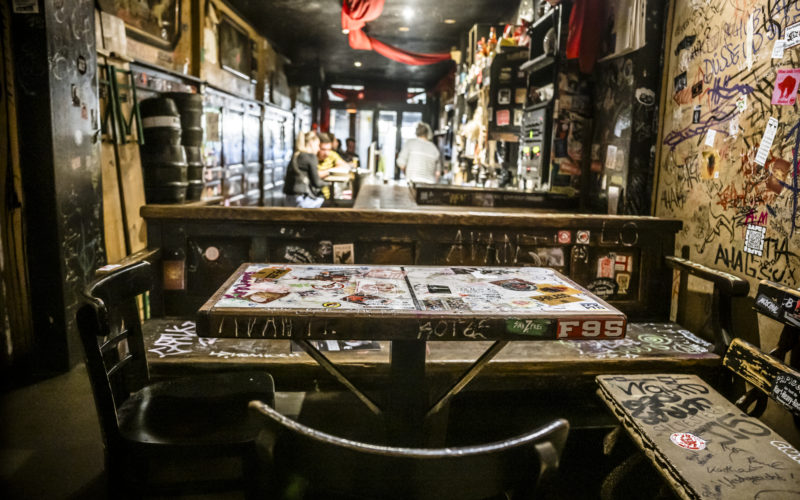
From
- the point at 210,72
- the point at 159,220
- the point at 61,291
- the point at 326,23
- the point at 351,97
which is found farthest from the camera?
the point at 351,97

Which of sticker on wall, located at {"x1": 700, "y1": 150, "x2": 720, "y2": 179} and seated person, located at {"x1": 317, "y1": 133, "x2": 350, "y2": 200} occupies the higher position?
seated person, located at {"x1": 317, "y1": 133, "x2": 350, "y2": 200}

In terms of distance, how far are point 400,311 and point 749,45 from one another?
2.42 metres

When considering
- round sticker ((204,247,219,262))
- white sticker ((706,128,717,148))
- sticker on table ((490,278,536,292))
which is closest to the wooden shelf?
white sticker ((706,128,717,148))

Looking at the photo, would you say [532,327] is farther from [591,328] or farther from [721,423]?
[721,423]

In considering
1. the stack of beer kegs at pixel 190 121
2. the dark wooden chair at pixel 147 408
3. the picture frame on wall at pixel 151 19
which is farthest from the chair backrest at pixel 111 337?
the picture frame on wall at pixel 151 19

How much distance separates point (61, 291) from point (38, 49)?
1417 mm

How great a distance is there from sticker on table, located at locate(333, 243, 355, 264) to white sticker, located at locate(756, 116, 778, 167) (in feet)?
6.94

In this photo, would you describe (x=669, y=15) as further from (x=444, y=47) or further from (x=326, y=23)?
(x=444, y=47)

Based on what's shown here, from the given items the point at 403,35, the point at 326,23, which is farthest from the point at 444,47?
the point at 326,23

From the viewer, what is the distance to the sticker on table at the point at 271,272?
79.0 inches

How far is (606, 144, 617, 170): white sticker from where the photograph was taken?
3.79 meters

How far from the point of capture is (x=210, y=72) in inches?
261

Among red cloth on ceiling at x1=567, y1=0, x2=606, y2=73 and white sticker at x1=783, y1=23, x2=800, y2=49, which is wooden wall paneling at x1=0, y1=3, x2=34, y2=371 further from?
white sticker at x1=783, y1=23, x2=800, y2=49

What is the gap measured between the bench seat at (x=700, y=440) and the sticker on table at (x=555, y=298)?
0.45 metres
